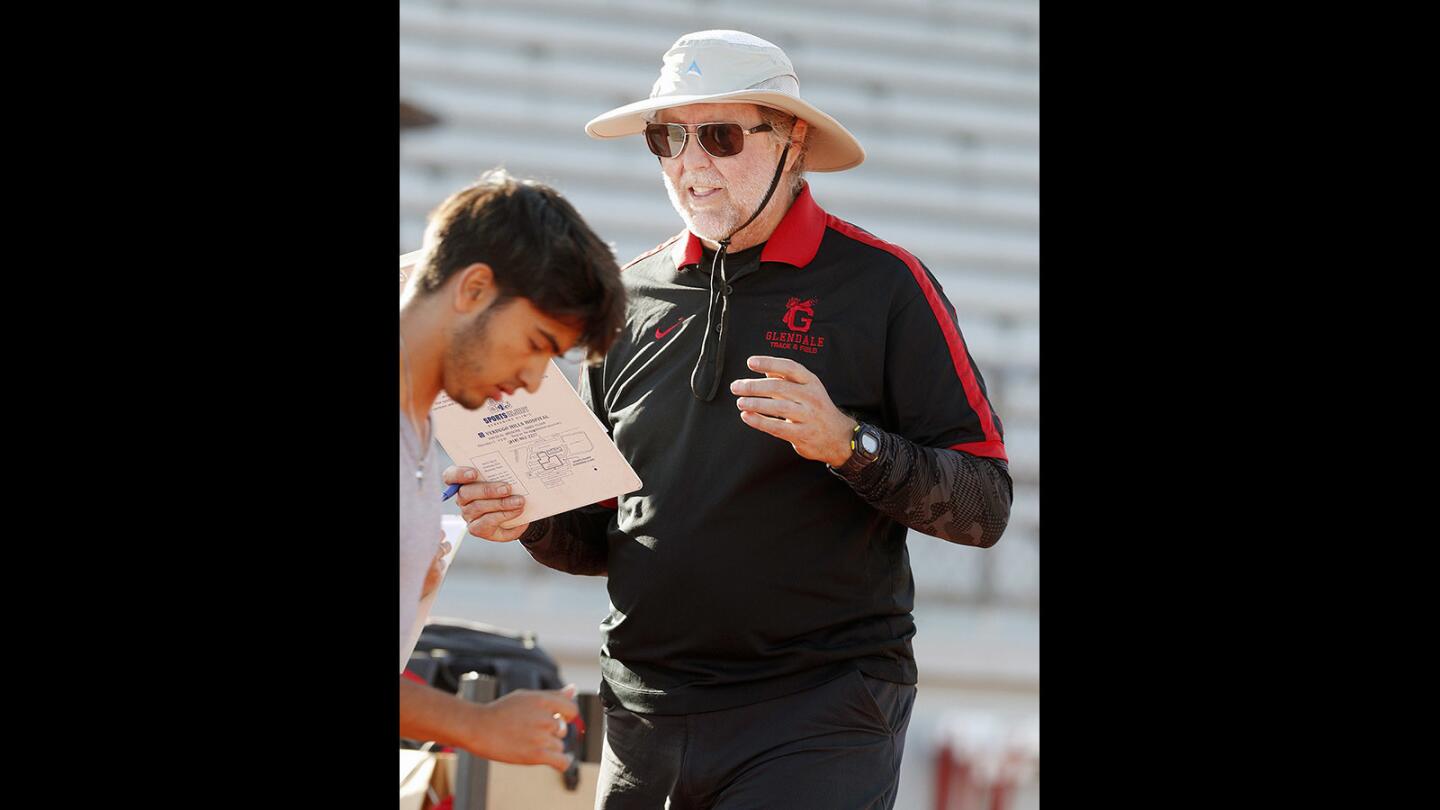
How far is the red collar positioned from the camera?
100 inches

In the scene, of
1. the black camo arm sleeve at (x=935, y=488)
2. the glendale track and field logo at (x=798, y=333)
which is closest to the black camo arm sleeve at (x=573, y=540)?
the glendale track and field logo at (x=798, y=333)

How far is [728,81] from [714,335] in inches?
17.6

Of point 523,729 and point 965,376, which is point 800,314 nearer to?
point 965,376

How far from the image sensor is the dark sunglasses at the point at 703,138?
2486 mm

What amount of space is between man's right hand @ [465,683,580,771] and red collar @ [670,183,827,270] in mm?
1038

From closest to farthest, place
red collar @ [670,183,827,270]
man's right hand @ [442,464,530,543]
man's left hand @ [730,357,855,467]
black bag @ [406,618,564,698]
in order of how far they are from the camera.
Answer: man's left hand @ [730,357,855,467] → man's right hand @ [442,464,530,543] → red collar @ [670,183,827,270] → black bag @ [406,618,564,698]

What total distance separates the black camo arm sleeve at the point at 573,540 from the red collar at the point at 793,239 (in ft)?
1.62

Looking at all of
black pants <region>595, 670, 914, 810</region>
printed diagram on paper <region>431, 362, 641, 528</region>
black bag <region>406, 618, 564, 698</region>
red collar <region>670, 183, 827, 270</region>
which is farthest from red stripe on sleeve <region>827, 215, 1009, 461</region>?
black bag <region>406, 618, 564, 698</region>

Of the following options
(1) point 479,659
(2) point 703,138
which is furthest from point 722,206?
(1) point 479,659

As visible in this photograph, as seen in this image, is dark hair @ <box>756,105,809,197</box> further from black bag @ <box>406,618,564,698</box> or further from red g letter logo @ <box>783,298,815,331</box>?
black bag @ <box>406,618,564,698</box>

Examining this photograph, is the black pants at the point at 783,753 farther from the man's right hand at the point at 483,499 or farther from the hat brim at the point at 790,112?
the hat brim at the point at 790,112

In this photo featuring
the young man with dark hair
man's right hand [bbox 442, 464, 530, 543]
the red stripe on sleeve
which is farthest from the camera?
the red stripe on sleeve
